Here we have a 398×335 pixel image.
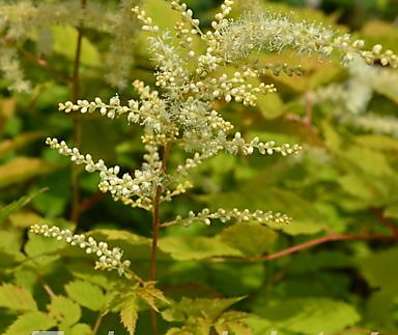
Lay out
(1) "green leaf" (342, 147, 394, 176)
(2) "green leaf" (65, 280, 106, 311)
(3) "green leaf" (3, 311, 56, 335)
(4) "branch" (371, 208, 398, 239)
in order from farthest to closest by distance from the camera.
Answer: (1) "green leaf" (342, 147, 394, 176) → (4) "branch" (371, 208, 398, 239) → (2) "green leaf" (65, 280, 106, 311) → (3) "green leaf" (3, 311, 56, 335)

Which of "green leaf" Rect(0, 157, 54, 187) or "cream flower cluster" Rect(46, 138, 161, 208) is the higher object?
"green leaf" Rect(0, 157, 54, 187)

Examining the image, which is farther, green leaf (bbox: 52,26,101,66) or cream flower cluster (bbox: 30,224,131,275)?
green leaf (bbox: 52,26,101,66)

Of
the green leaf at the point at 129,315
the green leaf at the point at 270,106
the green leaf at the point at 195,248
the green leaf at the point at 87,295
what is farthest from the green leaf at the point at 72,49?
the green leaf at the point at 129,315

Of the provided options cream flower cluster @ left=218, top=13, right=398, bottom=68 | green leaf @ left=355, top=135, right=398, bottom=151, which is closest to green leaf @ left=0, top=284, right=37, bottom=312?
cream flower cluster @ left=218, top=13, right=398, bottom=68

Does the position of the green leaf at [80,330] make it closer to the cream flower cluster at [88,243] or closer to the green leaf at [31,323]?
the green leaf at [31,323]

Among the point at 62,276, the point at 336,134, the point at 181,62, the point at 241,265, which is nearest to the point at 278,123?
the point at 336,134

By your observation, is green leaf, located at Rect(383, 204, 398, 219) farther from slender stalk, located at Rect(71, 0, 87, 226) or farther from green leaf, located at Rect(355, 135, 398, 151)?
slender stalk, located at Rect(71, 0, 87, 226)

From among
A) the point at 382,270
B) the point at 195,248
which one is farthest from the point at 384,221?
the point at 195,248
